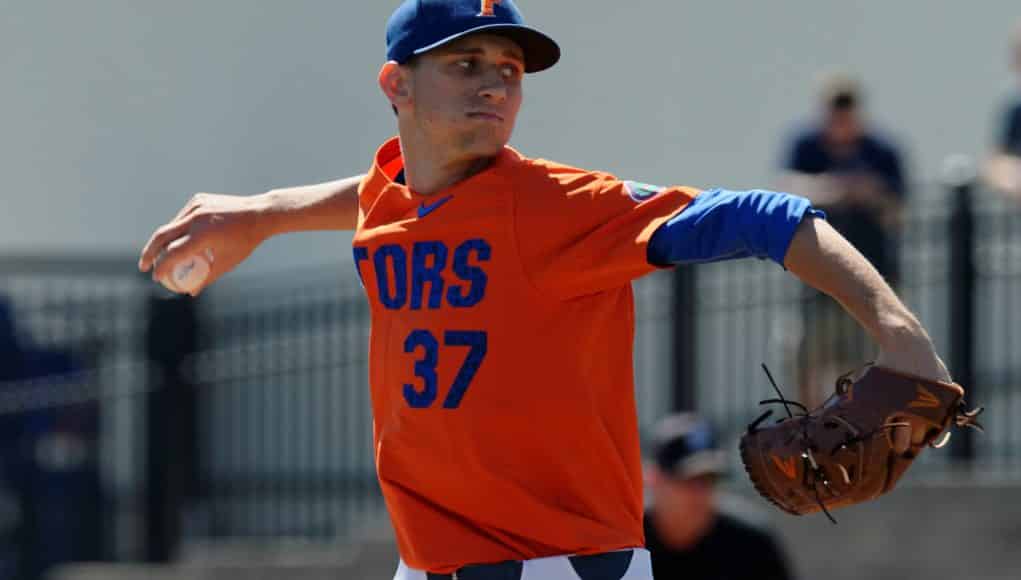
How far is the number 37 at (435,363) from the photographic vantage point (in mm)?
4215

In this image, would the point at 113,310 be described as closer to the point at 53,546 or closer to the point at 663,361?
the point at 53,546

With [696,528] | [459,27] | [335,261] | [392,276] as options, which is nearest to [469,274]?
[392,276]

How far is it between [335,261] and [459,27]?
7540 millimetres

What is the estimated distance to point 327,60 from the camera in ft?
39.6

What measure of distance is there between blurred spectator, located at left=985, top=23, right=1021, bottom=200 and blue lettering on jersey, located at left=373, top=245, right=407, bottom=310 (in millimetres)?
5408

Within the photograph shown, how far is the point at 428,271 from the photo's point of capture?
429cm

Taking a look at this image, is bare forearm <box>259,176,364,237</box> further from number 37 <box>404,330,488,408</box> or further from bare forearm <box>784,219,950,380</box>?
bare forearm <box>784,219,950,380</box>

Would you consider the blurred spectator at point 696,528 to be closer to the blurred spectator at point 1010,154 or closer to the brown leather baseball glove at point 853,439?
the blurred spectator at point 1010,154

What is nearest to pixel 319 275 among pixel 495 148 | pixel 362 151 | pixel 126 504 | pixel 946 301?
pixel 362 151

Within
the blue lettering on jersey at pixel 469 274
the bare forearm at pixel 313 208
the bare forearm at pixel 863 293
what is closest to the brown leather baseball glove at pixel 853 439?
the bare forearm at pixel 863 293

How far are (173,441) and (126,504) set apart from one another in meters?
0.48

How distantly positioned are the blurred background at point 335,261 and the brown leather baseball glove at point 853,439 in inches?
209

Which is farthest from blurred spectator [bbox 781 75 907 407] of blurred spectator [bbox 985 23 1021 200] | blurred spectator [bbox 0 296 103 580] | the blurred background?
blurred spectator [bbox 0 296 103 580]

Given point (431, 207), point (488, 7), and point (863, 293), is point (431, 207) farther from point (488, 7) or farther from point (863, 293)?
point (863, 293)
